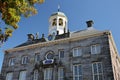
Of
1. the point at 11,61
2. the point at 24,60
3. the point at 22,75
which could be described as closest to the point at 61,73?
the point at 22,75

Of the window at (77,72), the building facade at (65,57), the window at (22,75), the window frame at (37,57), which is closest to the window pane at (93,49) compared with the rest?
the building facade at (65,57)

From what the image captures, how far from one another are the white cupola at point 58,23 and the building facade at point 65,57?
15 centimetres

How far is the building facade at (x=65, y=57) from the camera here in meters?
21.3

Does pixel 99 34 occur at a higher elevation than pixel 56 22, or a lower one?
lower

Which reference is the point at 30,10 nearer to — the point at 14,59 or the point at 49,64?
the point at 49,64

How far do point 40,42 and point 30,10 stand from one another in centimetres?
1574

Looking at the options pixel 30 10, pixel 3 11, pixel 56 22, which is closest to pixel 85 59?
pixel 56 22

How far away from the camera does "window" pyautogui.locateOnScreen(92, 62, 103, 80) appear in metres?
20.6

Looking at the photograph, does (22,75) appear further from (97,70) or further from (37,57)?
(97,70)

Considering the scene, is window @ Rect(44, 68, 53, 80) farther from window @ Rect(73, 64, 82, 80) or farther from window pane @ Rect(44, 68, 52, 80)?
window @ Rect(73, 64, 82, 80)

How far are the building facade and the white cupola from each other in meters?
0.15

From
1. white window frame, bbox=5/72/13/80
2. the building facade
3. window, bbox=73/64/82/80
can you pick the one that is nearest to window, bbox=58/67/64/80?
the building facade

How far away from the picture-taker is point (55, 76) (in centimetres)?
2294

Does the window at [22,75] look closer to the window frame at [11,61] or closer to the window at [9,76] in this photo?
the window at [9,76]
